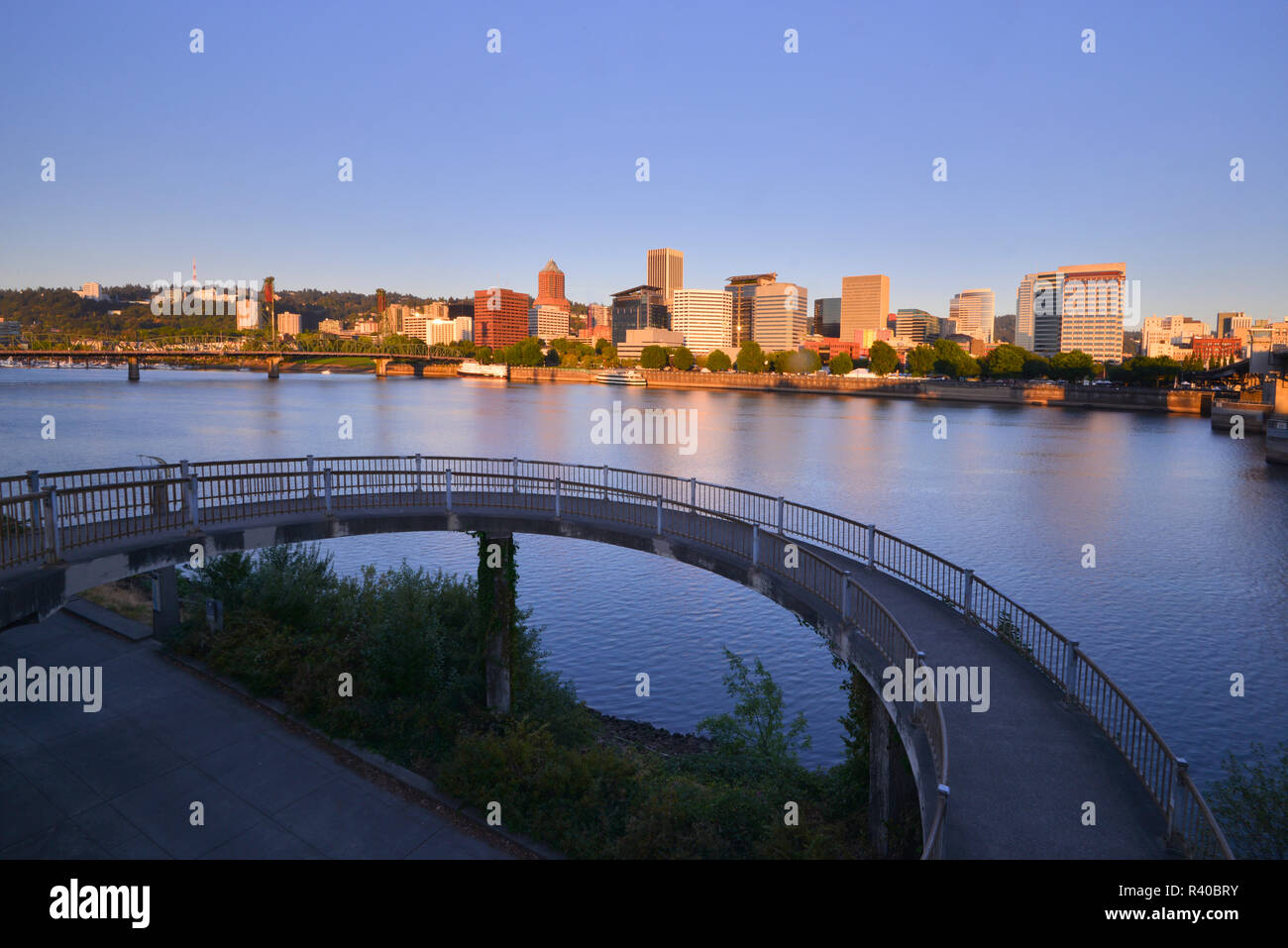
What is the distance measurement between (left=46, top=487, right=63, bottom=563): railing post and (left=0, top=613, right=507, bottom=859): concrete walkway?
3.93 meters

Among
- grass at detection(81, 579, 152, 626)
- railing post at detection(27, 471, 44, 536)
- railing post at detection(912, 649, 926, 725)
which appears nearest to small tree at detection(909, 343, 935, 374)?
grass at detection(81, 579, 152, 626)

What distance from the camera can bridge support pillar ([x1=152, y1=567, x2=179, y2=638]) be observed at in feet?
62.2

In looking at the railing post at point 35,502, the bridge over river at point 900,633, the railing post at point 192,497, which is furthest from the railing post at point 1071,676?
the railing post at point 35,502

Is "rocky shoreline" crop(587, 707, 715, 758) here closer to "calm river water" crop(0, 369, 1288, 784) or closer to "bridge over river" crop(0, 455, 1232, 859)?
"calm river water" crop(0, 369, 1288, 784)

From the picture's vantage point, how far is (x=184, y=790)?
13000mm

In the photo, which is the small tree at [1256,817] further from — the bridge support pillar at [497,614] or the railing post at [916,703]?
the bridge support pillar at [497,614]

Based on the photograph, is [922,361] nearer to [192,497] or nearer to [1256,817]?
[1256,817]

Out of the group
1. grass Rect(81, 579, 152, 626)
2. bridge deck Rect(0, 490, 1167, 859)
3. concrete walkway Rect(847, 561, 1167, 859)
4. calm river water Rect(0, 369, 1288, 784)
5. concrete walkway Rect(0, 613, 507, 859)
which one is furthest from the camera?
calm river water Rect(0, 369, 1288, 784)

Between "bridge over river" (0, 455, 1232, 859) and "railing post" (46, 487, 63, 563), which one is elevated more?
"railing post" (46, 487, 63, 563)

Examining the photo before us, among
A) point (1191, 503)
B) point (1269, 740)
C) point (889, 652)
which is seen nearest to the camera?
point (889, 652)
